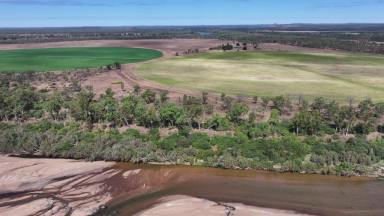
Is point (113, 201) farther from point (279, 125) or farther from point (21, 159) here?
point (279, 125)

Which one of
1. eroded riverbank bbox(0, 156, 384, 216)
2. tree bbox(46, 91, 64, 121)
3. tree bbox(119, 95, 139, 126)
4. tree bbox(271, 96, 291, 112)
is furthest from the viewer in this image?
tree bbox(271, 96, 291, 112)

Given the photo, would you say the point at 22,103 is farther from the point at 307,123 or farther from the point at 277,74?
the point at 277,74

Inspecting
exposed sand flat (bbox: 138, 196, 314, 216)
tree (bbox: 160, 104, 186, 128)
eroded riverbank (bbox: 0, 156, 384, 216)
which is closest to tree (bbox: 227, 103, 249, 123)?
tree (bbox: 160, 104, 186, 128)

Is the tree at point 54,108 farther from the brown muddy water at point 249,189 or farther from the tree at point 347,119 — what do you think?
the tree at point 347,119

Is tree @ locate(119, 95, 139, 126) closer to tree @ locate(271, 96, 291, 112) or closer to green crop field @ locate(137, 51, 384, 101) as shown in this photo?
tree @ locate(271, 96, 291, 112)

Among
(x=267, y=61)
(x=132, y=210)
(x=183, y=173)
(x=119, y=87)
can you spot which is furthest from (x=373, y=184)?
(x=267, y=61)

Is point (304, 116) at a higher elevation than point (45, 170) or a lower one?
higher

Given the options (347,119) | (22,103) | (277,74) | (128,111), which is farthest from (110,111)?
(277,74)

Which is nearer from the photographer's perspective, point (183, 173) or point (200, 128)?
point (183, 173)
